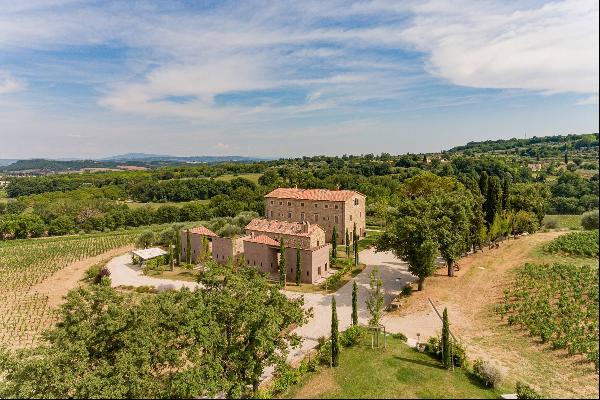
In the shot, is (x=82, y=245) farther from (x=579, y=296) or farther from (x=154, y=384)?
(x=579, y=296)

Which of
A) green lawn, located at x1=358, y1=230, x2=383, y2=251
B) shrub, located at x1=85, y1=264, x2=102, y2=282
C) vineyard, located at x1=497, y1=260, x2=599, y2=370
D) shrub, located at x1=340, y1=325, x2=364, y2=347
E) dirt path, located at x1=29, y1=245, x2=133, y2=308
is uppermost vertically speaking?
vineyard, located at x1=497, y1=260, x2=599, y2=370

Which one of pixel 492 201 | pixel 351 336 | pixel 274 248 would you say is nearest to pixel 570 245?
pixel 492 201

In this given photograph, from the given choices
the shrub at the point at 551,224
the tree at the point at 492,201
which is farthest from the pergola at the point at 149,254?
the shrub at the point at 551,224

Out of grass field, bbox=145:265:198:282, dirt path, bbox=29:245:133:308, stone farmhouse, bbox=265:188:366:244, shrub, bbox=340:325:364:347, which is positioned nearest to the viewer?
shrub, bbox=340:325:364:347

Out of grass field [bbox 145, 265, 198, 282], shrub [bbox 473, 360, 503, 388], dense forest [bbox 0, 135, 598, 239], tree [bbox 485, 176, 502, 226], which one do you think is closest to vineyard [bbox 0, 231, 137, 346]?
dense forest [bbox 0, 135, 598, 239]

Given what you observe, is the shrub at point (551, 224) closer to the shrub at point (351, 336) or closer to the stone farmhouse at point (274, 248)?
the stone farmhouse at point (274, 248)

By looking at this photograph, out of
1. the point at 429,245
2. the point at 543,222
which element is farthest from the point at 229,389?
the point at 543,222

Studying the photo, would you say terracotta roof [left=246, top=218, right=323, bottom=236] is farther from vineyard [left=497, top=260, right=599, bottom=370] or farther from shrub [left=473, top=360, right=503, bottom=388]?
shrub [left=473, top=360, right=503, bottom=388]
